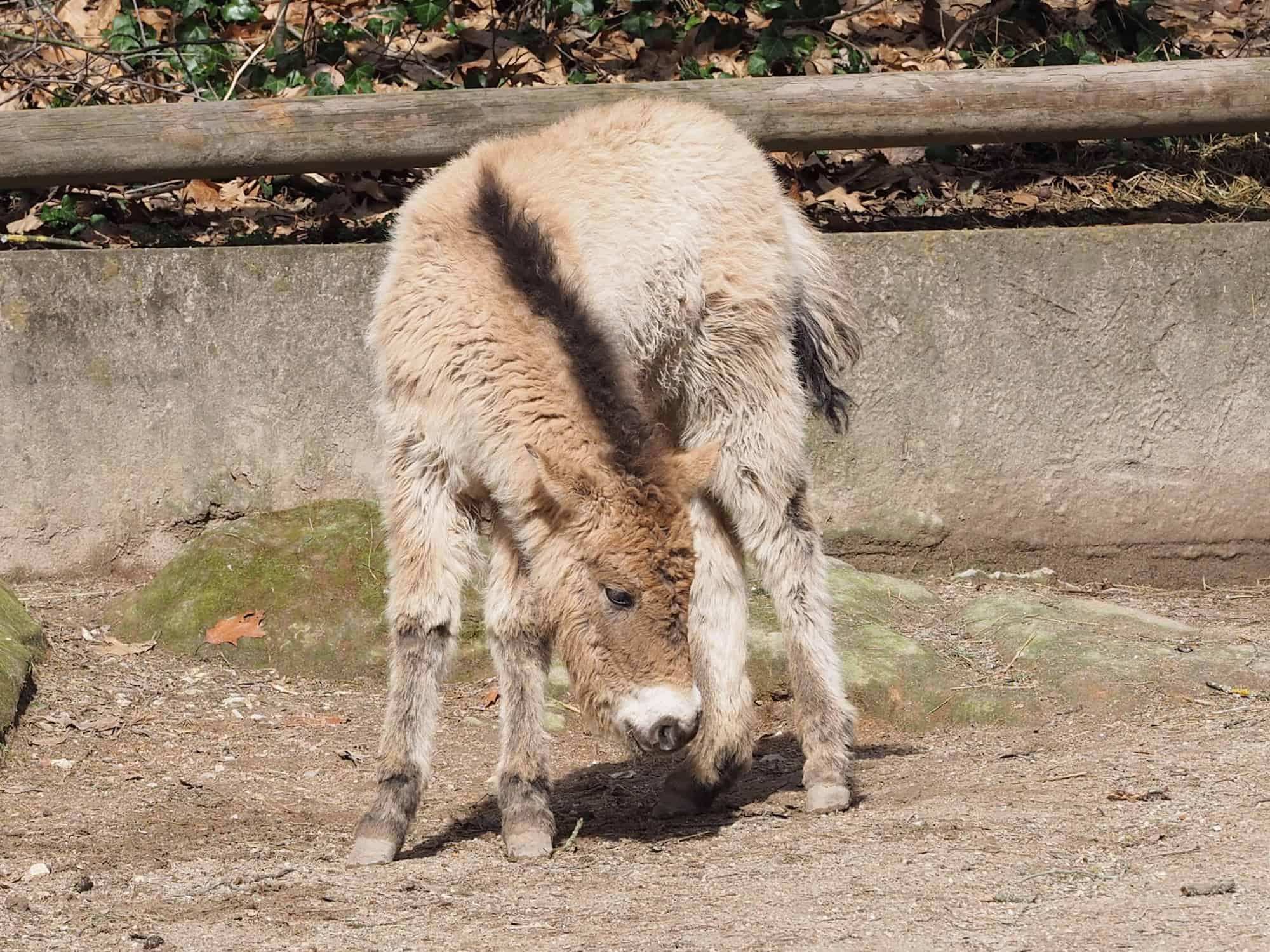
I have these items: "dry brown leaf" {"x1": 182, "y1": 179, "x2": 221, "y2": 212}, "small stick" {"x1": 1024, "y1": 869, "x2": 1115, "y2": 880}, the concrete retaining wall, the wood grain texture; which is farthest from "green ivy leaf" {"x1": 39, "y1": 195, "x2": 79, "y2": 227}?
"small stick" {"x1": 1024, "y1": 869, "x2": 1115, "y2": 880}

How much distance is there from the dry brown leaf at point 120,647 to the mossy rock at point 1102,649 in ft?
12.1

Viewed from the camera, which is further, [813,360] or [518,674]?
[813,360]

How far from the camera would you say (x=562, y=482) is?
13.0ft

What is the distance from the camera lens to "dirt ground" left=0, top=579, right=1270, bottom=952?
343 centimetres

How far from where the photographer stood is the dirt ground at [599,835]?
343 cm

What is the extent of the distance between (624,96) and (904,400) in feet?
6.71

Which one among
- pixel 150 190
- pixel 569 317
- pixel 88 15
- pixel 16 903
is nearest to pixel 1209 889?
pixel 569 317

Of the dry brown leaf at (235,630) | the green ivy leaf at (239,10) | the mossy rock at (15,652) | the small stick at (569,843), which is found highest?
the green ivy leaf at (239,10)

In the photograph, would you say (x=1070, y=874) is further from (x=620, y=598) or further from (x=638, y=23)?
(x=638, y=23)

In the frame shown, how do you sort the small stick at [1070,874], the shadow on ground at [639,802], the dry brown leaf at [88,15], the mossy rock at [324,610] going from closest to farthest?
the small stick at [1070,874] < the shadow on ground at [639,802] < the mossy rock at [324,610] < the dry brown leaf at [88,15]

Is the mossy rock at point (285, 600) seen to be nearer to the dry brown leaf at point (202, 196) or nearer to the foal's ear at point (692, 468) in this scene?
the dry brown leaf at point (202, 196)

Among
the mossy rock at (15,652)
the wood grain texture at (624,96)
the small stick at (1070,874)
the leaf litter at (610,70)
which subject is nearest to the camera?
the small stick at (1070,874)

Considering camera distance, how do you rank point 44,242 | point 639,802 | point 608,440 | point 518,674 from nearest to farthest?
point 608,440 < point 518,674 < point 639,802 < point 44,242

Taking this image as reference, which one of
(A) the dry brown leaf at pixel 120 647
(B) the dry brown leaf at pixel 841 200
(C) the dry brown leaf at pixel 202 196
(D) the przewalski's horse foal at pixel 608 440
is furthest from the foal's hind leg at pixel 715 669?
(C) the dry brown leaf at pixel 202 196
